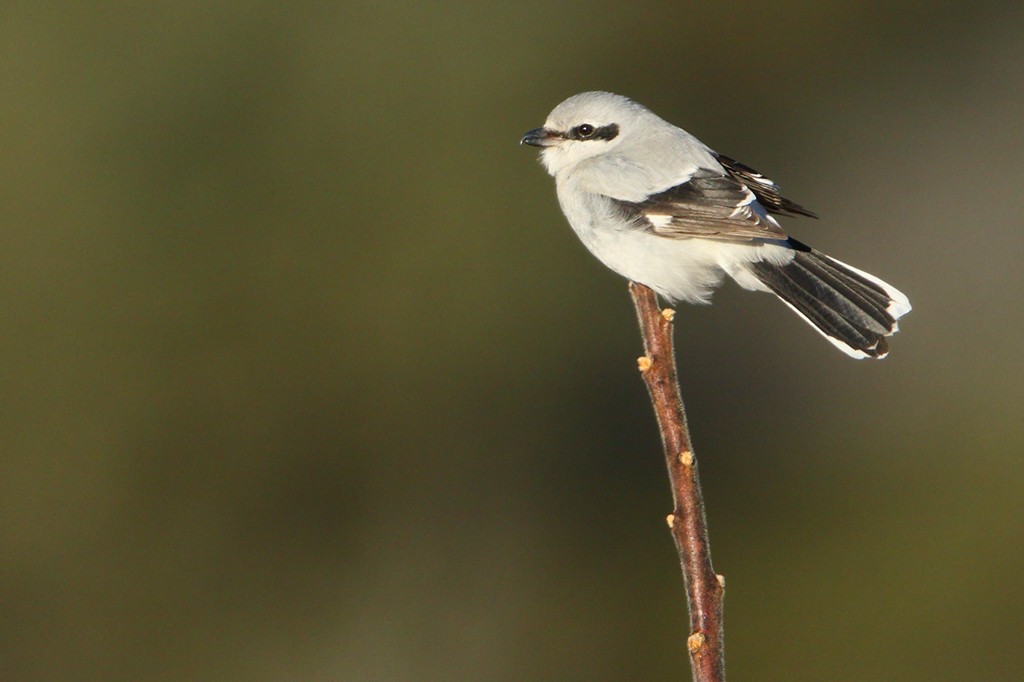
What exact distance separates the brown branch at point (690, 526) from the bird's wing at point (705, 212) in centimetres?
79

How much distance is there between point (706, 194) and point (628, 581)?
11.5 feet

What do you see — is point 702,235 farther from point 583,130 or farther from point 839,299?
point 583,130

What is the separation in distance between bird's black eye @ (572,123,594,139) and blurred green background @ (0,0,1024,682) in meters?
3.12

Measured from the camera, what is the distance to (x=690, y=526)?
1.68 m

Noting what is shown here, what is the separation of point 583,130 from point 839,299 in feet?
2.82

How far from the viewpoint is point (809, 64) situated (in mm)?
8328

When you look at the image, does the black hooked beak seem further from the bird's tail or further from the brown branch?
the brown branch

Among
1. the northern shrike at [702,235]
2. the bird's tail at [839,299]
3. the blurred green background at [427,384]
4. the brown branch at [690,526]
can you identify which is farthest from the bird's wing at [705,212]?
the blurred green background at [427,384]

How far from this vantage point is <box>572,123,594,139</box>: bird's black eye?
300 cm

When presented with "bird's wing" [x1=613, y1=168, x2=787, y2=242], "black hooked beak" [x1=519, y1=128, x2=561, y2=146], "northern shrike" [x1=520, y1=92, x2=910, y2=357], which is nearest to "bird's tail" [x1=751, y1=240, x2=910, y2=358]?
"northern shrike" [x1=520, y1=92, x2=910, y2=357]

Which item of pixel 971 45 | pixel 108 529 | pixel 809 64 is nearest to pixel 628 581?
pixel 108 529

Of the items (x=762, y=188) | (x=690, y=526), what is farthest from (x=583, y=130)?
(x=690, y=526)

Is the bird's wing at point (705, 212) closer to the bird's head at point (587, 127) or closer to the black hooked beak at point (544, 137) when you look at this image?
the bird's head at point (587, 127)

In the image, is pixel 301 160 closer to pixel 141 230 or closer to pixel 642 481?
pixel 141 230
